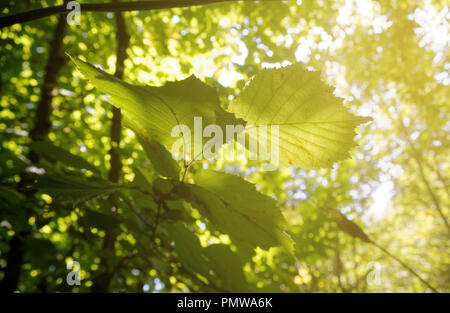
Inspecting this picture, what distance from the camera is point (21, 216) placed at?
4.33ft

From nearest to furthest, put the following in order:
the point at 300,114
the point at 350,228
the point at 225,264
→ 1. the point at 300,114
2. the point at 350,228
3. the point at 225,264

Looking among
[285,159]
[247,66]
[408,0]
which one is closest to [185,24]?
[247,66]

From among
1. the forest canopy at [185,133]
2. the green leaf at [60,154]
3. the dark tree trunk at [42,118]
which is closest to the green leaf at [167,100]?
the forest canopy at [185,133]

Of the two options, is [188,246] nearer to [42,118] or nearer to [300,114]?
[300,114]

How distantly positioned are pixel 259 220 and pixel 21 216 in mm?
1215

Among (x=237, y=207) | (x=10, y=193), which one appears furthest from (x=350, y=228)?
(x=10, y=193)

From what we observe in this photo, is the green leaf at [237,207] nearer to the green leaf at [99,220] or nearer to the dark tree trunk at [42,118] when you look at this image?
the green leaf at [99,220]

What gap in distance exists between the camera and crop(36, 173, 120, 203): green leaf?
82cm

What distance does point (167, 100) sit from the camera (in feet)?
2.30

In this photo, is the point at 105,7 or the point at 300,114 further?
the point at 300,114

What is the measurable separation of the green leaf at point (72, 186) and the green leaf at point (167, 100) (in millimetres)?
267

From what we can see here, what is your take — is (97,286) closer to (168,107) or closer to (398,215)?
(168,107)

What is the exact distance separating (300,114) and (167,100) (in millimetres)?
393

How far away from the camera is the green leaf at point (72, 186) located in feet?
2.69
